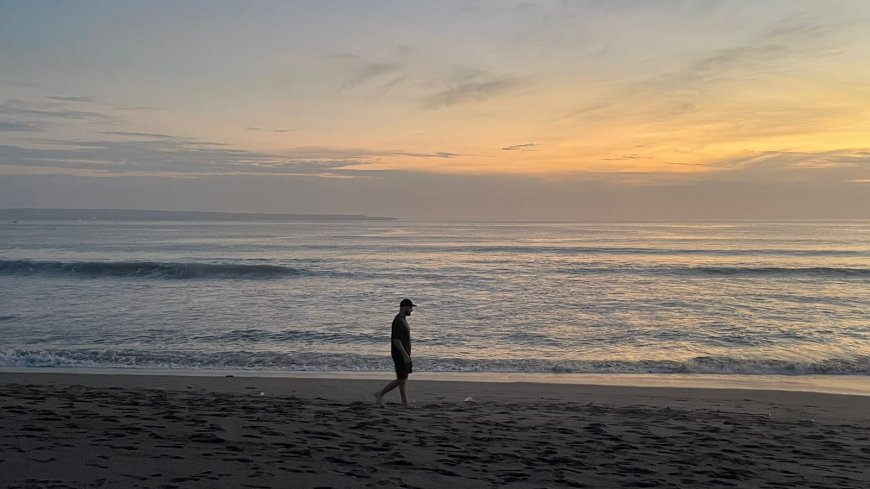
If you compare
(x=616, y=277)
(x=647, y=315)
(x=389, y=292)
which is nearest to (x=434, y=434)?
(x=647, y=315)

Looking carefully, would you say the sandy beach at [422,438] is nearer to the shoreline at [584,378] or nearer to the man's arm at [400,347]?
the man's arm at [400,347]

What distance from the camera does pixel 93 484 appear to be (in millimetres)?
5449

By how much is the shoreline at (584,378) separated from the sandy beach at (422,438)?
4.06 ft

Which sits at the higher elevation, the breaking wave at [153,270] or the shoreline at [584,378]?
the shoreline at [584,378]

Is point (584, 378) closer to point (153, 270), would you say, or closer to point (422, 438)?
point (422, 438)

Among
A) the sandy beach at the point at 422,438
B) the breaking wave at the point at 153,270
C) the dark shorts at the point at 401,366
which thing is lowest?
the breaking wave at the point at 153,270

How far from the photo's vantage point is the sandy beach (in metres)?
6.00

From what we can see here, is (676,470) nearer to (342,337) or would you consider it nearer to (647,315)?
(342,337)

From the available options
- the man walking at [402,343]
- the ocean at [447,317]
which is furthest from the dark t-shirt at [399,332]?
the ocean at [447,317]

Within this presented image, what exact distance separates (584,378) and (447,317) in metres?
8.82

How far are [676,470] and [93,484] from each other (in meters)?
5.07

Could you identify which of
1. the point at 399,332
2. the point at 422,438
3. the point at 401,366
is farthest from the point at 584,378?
the point at 422,438

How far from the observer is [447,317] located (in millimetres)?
22078

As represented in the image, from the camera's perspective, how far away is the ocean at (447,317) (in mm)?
15281
